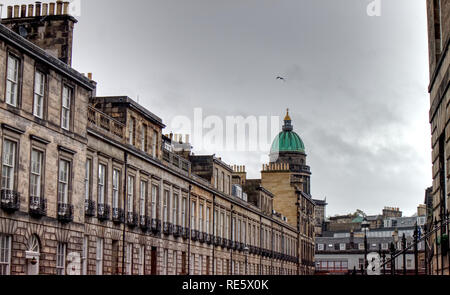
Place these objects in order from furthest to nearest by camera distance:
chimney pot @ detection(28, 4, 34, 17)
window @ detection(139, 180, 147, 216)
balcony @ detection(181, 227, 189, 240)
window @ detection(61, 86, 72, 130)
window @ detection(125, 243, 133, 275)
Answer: balcony @ detection(181, 227, 189, 240), window @ detection(139, 180, 147, 216), window @ detection(125, 243, 133, 275), chimney pot @ detection(28, 4, 34, 17), window @ detection(61, 86, 72, 130)

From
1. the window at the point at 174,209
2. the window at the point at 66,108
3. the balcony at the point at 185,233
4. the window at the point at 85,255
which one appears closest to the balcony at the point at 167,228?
the window at the point at 174,209

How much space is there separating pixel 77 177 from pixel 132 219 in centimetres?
922

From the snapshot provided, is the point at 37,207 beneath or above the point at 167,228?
beneath

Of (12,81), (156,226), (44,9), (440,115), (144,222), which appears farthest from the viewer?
(156,226)

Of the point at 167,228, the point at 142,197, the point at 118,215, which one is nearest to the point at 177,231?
the point at 167,228

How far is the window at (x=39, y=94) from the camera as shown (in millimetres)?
32656

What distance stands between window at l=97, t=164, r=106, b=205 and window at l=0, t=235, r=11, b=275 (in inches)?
415

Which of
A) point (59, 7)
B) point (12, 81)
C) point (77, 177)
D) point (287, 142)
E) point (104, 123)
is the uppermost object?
point (287, 142)

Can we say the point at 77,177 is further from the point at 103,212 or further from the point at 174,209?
the point at 174,209

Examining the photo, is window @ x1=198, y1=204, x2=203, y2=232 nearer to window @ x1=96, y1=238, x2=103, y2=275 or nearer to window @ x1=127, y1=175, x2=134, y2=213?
window @ x1=127, y1=175, x2=134, y2=213

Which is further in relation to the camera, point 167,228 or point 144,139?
point 167,228

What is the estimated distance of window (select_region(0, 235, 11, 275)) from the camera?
29672 mm

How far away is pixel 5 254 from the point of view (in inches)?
1180

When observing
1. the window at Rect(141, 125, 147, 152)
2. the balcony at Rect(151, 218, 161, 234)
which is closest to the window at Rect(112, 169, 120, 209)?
the window at Rect(141, 125, 147, 152)
